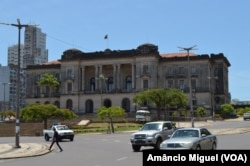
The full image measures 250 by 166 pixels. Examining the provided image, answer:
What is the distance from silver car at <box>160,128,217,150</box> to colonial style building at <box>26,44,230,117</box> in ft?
288

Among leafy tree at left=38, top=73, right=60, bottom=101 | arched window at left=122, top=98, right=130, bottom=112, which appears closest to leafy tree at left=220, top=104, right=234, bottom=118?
arched window at left=122, top=98, right=130, bottom=112

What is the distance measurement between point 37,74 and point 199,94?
51219mm

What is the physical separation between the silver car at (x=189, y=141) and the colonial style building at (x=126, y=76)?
8777 centimetres

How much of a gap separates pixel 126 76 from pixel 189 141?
343ft

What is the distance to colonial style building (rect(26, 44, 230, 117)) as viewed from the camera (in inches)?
4441

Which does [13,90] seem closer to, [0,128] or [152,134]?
[0,128]

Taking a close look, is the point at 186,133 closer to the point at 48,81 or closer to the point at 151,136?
the point at 151,136

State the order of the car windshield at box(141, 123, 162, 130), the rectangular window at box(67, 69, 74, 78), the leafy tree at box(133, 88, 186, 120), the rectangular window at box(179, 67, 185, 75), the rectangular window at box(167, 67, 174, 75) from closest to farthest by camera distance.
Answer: the car windshield at box(141, 123, 162, 130) < the leafy tree at box(133, 88, 186, 120) < the rectangular window at box(179, 67, 185, 75) < the rectangular window at box(167, 67, 174, 75) < the rectangular window at box(67, 69, 74, 78)

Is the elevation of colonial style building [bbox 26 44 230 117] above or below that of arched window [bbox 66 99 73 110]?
above

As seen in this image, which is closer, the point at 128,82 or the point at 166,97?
the point at 166,97

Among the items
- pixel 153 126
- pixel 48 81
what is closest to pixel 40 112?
pixel 153 126

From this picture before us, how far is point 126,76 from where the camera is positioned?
123688 millimetres

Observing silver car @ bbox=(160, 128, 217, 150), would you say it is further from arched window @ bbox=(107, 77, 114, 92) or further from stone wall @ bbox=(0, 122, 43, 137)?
arched window @ bbox=(107, 77, 114, 92)

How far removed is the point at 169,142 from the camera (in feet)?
64.5
